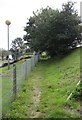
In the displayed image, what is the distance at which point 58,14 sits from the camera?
20500 millimetres

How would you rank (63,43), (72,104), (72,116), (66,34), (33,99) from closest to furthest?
(72,116) → (72,104) → (33,99) → (66,34) → (63,43)

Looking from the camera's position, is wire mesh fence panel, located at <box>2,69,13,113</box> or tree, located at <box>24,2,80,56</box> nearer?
wire mesh fence panel, located at <box>2,69,13,113</box>

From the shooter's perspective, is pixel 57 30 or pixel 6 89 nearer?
pixel 6 89

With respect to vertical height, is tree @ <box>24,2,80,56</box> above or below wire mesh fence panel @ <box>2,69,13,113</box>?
above

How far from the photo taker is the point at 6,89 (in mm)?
4824

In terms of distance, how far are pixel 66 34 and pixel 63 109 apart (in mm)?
16603

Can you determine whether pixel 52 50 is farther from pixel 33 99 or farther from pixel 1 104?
pixel 1 104

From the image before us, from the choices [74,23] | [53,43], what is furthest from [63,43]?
[74,23]

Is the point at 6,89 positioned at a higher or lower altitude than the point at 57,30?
lower

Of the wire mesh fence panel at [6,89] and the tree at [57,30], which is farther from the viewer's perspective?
the tree at [57,30]

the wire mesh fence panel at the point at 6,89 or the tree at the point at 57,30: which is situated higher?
the tree at the point at 57,30

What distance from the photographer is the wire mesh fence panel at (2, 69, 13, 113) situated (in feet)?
15.1

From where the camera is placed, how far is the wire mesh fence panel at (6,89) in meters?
4.59

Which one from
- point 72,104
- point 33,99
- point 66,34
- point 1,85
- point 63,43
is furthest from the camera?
point 63,43
